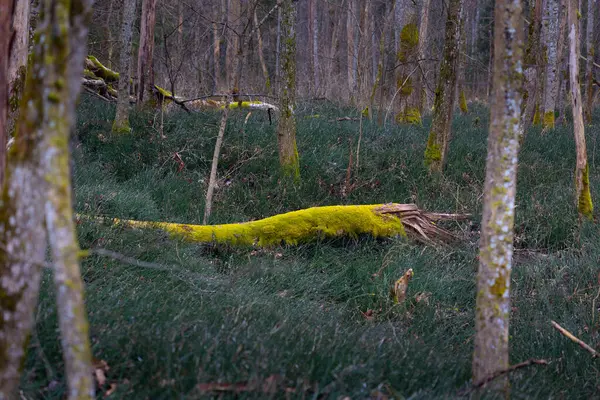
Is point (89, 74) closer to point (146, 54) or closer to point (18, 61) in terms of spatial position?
point (146, 54)

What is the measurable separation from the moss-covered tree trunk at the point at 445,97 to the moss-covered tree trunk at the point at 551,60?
5.06m

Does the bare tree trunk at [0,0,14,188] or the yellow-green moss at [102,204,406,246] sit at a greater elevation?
the bare tree trunk at [0,0,14,188]

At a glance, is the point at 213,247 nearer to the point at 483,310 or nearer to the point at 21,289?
the point at 483,310

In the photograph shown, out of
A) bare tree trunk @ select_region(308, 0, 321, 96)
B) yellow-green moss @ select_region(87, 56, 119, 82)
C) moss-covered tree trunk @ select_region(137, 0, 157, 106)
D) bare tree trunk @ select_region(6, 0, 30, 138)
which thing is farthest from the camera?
bare tree trunk @ select_region(308, 0, 321, 96)

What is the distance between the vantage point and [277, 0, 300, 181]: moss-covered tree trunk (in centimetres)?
720

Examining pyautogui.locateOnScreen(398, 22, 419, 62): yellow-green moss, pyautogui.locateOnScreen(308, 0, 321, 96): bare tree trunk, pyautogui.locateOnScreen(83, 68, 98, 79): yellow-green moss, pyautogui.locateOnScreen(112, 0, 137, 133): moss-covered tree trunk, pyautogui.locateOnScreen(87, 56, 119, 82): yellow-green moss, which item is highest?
pyautogui.locateOnScreen(308, 0, 321, 96): bare tree trunk

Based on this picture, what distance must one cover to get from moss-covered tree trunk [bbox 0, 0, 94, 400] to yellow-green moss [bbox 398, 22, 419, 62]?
1041cm

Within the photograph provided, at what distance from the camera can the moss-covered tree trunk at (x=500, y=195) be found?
2.65 m

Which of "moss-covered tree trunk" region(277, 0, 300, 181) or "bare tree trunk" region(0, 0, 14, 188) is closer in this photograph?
"bare tree trunk" region(0, 0, 14, 188)

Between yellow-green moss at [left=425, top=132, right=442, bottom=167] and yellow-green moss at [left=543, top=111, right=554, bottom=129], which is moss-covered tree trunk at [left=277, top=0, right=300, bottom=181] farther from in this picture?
yellow-green moss at [left=543, top=111, right=554, bottom=129]

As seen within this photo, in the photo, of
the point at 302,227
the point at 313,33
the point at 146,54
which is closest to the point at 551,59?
the point at 146,54

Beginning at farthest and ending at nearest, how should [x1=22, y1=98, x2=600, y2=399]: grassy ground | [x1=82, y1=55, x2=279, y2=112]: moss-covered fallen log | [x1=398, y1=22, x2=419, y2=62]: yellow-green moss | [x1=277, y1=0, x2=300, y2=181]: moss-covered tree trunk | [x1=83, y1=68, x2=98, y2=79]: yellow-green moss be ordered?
[x1=398, y1=22, x2=419, y2=62]: yellow-green moss
[x1=83, y1=68, x2=98, y2=79]: yellow-green moss
[x1=82, y1=55, x2=279, y2=112]: moss-covered fallen log
[x1=277, y1=0, x2=300, y2=181]: moss-covered tree trunk
[x1=22, y1=98, x2=600, y2=399]: grassy ground

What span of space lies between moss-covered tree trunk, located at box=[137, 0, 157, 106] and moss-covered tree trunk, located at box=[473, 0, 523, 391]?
25.1ft

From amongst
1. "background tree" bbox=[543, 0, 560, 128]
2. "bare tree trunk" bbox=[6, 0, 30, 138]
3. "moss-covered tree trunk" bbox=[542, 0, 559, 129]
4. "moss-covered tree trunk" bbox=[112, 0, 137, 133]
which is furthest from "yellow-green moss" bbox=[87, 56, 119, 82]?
"moss-covered tree trunk" bbox=[542, 0, 559, 129]
